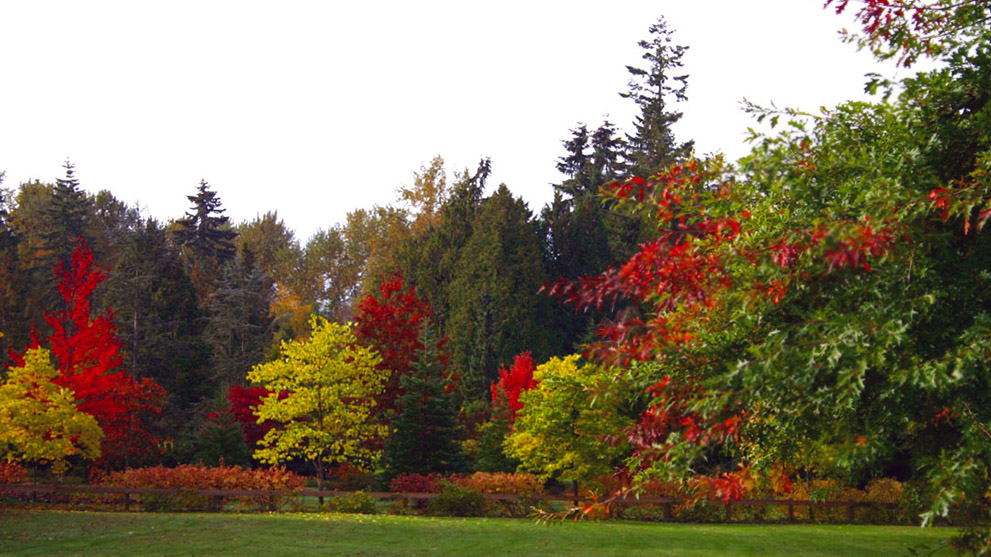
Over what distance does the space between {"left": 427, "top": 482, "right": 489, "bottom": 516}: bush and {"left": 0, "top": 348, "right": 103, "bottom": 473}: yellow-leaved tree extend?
1165cm

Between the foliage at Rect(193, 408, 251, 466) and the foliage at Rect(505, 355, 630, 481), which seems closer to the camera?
the foliage at Rect(505, 355, 630, 481)

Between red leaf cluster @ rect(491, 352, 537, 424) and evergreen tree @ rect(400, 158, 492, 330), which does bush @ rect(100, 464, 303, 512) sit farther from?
evergreen tree @ rect(400, 158, 492, 330)

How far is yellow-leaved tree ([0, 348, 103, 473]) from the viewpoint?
84.9ft

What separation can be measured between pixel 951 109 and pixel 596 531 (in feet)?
59.0

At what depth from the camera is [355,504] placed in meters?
26.5

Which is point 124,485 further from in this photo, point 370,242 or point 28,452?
point 370,242

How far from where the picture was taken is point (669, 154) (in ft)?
183

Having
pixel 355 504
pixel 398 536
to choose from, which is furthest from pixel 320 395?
pixel 398 536

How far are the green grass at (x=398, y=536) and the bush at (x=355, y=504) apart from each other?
57.1 inches

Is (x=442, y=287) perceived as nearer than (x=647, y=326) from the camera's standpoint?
No

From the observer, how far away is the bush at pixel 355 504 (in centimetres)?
2645

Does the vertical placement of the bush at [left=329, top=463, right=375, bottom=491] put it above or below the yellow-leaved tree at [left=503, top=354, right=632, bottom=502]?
below

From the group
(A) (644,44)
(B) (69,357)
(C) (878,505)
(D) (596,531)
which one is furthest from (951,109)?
(A) (644,44)

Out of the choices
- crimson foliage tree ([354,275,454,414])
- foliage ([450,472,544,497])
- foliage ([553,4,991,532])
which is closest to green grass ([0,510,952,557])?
foliage ([450,472,544,497])
